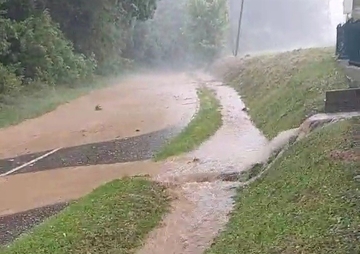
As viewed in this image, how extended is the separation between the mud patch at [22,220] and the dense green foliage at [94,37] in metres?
14.7

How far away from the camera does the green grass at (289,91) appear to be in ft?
61.3

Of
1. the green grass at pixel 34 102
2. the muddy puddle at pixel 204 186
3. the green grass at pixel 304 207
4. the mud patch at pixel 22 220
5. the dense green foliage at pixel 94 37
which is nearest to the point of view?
the green grass at pixel 304 207

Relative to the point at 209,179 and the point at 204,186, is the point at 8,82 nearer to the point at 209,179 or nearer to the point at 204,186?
the point at 209,179

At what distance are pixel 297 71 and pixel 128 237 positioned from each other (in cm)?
1778

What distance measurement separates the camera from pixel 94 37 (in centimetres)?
4122

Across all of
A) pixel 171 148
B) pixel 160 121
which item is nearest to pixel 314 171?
pixel 171 148

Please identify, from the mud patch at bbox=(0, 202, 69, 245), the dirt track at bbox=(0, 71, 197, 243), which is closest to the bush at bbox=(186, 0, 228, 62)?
the dirt track at bbox=(0, 71, 197, 243)

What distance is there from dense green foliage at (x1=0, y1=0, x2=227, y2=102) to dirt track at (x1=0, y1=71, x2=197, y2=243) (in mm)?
2787

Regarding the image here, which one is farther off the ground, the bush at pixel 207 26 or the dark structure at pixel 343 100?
the dark structure at pixel 343 100

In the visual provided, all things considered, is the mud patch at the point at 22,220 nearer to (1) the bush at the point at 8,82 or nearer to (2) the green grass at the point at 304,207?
(2) the green grass at the point at 304,207

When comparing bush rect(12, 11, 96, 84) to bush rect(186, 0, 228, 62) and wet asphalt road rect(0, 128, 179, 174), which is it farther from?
bush rect(186, 0, 228, 62)

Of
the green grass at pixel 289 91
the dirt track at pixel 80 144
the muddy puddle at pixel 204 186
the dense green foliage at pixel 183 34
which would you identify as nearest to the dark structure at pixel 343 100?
the green grass at pixel 289 91

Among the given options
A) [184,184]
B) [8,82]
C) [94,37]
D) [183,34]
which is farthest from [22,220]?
[183,34]

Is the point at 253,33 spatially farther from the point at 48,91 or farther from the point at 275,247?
the point at 275,247
